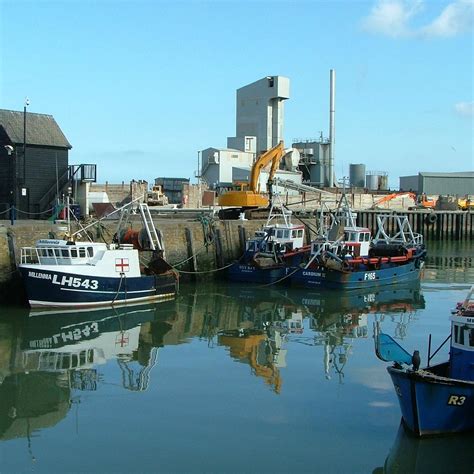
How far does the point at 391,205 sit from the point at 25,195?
3327 centimetres

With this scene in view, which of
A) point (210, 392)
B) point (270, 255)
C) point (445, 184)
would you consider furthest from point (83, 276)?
point (445, 184)

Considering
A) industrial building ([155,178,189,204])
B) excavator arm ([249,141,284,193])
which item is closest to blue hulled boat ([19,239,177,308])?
excavator arm ([249,141,284,193])

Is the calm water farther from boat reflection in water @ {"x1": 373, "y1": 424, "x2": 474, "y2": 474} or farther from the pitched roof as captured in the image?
the pitched roof

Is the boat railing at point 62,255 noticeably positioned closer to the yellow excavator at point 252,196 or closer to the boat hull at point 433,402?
the yellow excavator at point 252,196

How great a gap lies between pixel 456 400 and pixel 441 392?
1.05ft

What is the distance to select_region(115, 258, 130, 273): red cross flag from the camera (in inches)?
900

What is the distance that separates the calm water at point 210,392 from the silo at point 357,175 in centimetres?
5100

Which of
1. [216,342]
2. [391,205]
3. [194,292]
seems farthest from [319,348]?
[391,205]

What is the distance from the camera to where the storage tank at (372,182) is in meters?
71.2

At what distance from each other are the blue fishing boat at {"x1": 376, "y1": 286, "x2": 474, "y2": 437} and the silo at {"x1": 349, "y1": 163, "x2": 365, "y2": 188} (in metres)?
63.2

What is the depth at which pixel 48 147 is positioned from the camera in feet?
126

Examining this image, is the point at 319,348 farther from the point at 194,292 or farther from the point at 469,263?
the point at 469,263

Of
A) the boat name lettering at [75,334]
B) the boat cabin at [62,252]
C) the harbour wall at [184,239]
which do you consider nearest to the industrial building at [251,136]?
the harbour wall at [184,239]

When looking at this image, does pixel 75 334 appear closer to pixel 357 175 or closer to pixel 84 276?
pixel 84 276
